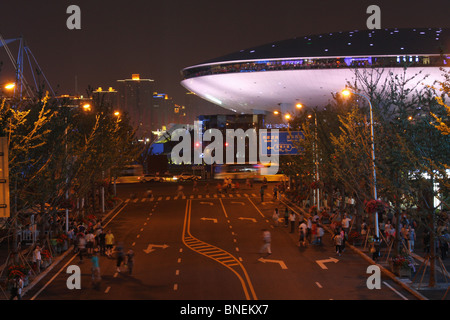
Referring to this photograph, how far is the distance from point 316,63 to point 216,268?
4145 inches

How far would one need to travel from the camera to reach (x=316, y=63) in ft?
424

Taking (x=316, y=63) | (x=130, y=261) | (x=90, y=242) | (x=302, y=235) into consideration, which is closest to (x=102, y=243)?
(x=90, y=242)

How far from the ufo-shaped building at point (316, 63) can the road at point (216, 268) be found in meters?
79.3

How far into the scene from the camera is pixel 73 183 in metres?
40.4

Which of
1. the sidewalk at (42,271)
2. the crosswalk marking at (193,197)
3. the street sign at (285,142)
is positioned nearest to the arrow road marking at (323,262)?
the sidewalk at (42,271)

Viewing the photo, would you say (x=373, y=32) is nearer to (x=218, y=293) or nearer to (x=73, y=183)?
(x=73, y=183)

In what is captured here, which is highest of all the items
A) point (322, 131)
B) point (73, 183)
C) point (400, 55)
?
point (400, 55)

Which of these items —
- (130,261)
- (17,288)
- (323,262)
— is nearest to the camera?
(17,288)

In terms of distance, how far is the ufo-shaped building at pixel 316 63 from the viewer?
404ft

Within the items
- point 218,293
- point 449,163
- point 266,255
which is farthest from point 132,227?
point 449,163

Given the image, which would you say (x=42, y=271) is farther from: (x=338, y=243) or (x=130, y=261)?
(x=338, y=243)

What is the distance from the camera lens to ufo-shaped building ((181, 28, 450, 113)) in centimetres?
12319

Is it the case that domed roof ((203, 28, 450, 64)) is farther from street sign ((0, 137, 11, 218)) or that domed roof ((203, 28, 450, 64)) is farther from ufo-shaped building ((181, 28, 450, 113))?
street sign ((0, 137, 11, 218))
